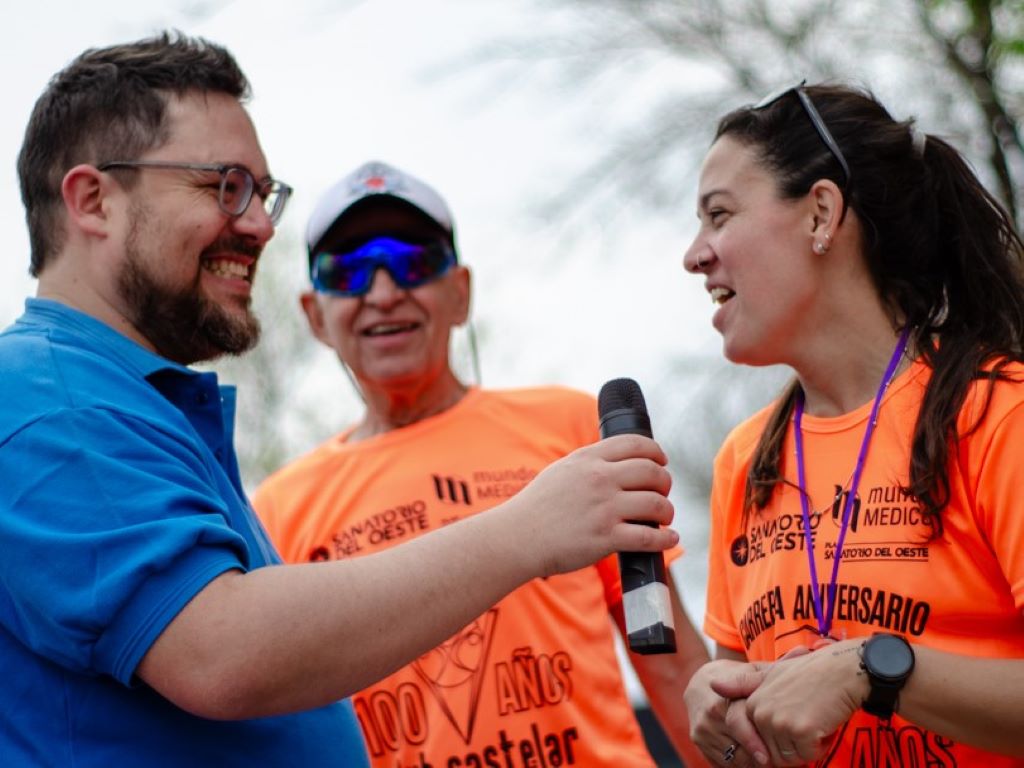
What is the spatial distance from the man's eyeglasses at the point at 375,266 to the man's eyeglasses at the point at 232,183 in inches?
50.5

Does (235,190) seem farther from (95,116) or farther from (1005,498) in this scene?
(1005,498)

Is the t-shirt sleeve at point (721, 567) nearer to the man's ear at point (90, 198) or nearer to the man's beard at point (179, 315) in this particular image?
the man's beard at point (179, 315)

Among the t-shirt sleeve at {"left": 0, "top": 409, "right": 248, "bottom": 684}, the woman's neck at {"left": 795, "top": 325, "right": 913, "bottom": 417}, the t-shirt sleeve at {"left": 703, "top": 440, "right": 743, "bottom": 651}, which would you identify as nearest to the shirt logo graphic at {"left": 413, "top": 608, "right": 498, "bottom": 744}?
the t-shirt sleeve at {"left": 703, "top": 440, "right": 743, "bottom": 651}

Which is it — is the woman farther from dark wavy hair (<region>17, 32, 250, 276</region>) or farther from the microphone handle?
dark wavy hair (<region>17, 32, 250, 276</region>)

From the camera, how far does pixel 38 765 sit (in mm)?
2236

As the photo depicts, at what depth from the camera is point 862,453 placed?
2879 mm

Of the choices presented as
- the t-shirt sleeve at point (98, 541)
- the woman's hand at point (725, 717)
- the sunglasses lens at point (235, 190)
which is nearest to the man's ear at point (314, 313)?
the sunglasses lens at point (235, 190)

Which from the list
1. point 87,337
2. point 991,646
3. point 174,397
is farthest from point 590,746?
point 87,337

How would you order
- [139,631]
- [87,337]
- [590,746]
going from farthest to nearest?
[590,746]
[87,337]
[139,631]

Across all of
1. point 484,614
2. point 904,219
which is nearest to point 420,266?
point 484,614

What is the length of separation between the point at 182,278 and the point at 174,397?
26 cm

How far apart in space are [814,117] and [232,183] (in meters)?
1.48

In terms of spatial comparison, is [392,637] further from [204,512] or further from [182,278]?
[182,278]

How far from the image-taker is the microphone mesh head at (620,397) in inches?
101
